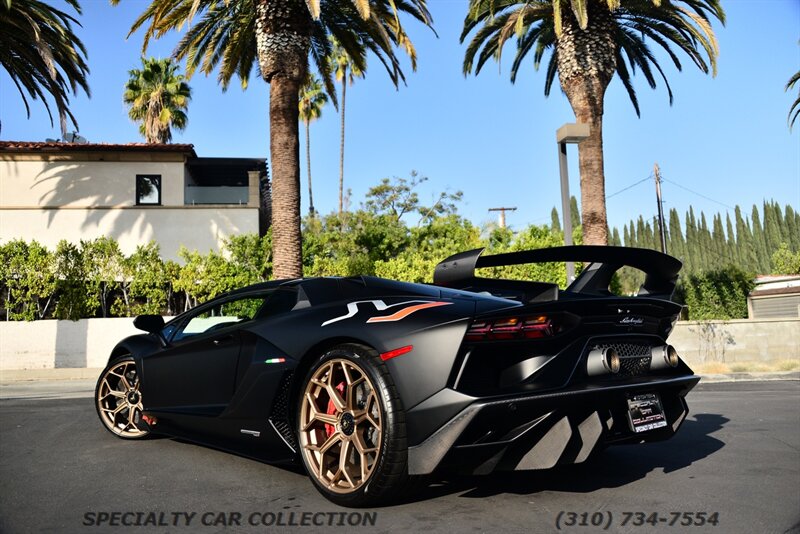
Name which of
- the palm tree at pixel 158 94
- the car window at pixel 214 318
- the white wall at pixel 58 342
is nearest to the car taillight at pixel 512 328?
the car window at pixel 214 318

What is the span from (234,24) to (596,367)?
16365mm

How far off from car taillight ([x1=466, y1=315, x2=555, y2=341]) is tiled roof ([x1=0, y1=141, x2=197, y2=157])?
21.8 m

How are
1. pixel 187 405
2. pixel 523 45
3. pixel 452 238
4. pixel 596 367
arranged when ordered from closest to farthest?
pixel 596 367
pixel 187 405
pixel 523 45
pixel 452 238

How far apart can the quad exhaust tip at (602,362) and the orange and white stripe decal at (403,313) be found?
78 centimetres

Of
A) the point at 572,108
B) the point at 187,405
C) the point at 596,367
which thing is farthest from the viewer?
the point at 572,108

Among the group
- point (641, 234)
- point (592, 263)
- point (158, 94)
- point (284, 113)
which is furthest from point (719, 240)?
point (592, 263)

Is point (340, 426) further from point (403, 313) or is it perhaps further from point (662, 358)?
Answer: point (662, 358)

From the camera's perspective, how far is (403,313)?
3408mm

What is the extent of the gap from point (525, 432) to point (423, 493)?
2.65 ft

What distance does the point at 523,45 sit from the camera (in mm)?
19625

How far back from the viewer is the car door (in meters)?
4.31

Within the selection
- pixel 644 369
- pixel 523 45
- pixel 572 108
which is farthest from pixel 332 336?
pixel 523 45

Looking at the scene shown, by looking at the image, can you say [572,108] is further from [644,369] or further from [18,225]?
[18,225]

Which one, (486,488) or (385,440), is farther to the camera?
(486,488)
